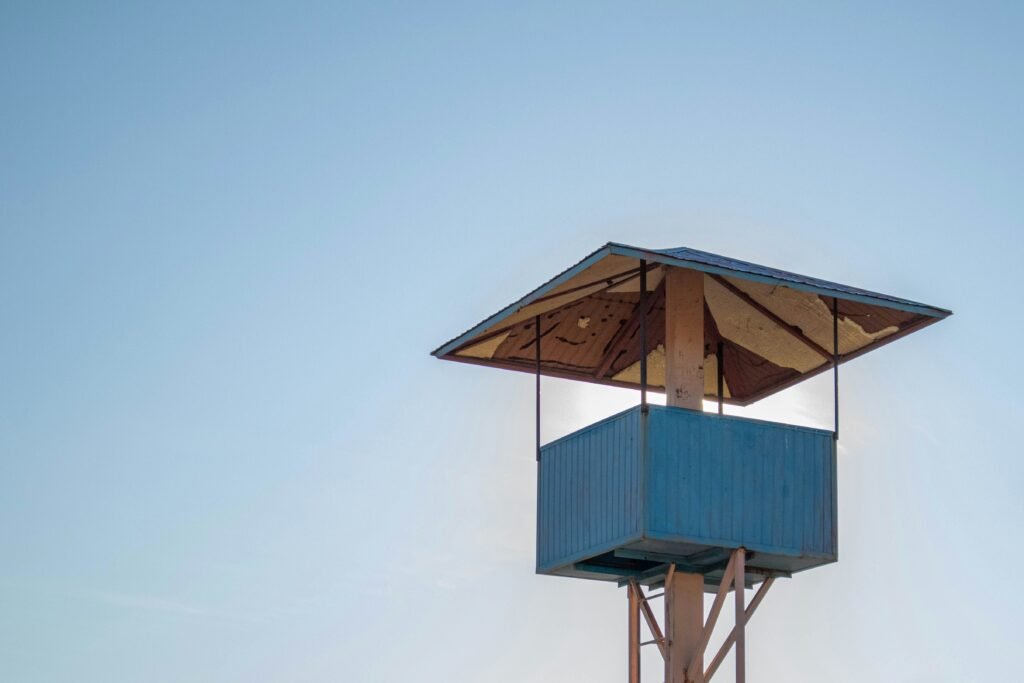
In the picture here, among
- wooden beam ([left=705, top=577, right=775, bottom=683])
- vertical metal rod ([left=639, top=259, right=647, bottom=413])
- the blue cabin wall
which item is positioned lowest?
wooden beam ([left=705, top=577, right=775, bottom=683])

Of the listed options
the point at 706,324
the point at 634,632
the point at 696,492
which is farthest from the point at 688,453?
the point at 706,324

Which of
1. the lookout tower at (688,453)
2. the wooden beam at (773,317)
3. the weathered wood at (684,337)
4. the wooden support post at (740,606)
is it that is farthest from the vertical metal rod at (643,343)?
the wooden support post at (740,606)

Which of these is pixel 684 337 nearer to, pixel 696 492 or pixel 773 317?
pixel 773 317

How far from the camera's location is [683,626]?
3631cm

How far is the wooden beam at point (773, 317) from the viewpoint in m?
37.2

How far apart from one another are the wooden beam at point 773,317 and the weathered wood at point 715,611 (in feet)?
12.9

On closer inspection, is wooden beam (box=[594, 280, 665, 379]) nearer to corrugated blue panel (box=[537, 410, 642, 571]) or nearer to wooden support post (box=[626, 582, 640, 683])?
corrugated blue panel (box=[537, 410, 642, 571])

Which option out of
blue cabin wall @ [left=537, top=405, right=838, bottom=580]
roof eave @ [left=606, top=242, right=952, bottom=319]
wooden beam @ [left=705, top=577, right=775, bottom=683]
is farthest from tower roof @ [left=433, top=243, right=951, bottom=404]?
wooden beam @ [left=705, top=577, right=775, bottom=683]

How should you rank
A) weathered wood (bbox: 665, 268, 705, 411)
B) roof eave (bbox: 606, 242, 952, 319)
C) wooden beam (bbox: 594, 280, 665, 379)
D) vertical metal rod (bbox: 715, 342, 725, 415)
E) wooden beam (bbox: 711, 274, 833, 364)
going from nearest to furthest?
roof eave (bbox: 606, 242, 952, 319) < weathered wood (bbox: 665, 268, 705, 411) < wooden beam (bbox: 711, 274, 833, 364) < wooden beam (bbox: 594, 280, 665, 379) < vertical metal rod (bbox: 715, 342, 725, 415)

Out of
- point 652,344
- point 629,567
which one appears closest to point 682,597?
point 629,567

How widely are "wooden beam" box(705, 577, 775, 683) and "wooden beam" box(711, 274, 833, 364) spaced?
367 cm

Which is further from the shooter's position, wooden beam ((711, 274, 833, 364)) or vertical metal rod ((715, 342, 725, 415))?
vertical metal rod ((715, 342, 725, 415))

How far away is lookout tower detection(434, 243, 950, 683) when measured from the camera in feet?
116

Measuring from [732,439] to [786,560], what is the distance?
1.89 m
